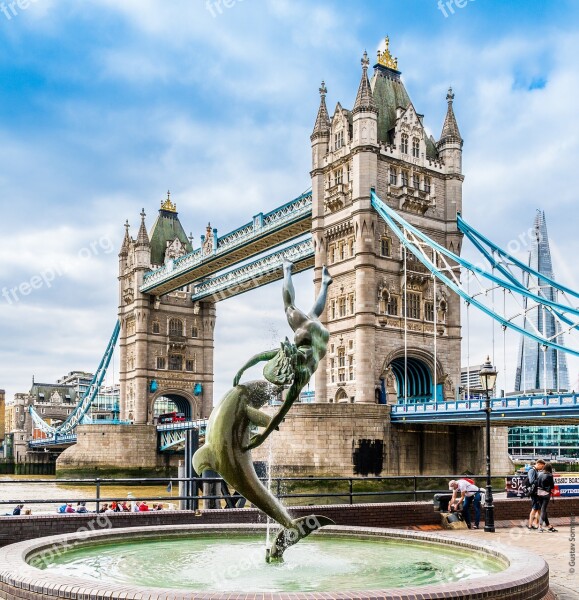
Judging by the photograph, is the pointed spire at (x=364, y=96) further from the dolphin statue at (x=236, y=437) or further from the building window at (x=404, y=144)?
the dolphin statue at (x=236, y=437)

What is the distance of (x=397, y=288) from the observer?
38844 mm

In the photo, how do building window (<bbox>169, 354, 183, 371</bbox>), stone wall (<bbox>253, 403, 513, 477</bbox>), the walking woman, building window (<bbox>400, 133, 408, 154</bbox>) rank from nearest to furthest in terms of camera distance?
the walking woman < stone wall (<bbox>253, 403, 513, 477</bbox>) < building window (<bbox>400, 133, 408, 154</bbox>) < building window (<bbox>169, 354, 183, 371</bbox>)

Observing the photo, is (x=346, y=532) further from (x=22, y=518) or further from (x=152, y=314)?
(x=152, y=314)

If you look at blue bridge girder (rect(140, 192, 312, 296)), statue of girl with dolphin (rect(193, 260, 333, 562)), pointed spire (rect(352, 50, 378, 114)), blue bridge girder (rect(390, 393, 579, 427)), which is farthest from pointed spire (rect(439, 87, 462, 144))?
statue of girl with dolphin (rect(193, 260, 333, 562))

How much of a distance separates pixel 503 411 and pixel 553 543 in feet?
65.6

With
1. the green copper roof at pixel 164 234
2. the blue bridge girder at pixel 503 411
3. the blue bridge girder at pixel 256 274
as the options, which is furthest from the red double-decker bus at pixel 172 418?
the blue bridge girder at pixel 503 411

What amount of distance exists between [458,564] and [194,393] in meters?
60.2

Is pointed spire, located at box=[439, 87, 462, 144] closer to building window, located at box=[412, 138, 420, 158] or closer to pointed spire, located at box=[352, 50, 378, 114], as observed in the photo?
building window, located at box=[412, 138, 420, 158]

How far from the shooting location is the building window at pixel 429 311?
4000 centimetres

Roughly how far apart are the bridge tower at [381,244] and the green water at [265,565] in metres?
27.8

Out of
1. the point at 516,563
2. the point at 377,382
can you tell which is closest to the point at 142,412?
the point at 377,382

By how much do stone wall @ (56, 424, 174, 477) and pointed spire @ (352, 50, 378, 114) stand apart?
3076cm

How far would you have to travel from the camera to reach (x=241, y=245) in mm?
50938

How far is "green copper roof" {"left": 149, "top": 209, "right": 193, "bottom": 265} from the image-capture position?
69625 millimetres
